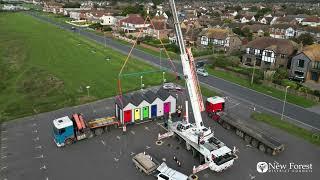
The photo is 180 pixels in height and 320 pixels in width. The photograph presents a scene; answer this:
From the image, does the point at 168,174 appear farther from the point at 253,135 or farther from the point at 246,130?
the point at 246,130

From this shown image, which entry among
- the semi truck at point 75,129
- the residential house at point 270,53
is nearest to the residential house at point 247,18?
the residential house at point 270,53

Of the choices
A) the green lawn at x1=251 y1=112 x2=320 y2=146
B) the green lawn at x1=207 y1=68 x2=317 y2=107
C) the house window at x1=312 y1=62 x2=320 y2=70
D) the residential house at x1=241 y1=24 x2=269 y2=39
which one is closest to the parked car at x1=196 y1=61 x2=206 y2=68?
the green lawn at x1=207 y1=68 x2=317 y2=107

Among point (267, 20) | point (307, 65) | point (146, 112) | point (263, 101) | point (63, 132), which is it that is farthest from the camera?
point (267, 20)

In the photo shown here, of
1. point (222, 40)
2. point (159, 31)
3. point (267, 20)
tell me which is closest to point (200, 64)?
point (222, 40)

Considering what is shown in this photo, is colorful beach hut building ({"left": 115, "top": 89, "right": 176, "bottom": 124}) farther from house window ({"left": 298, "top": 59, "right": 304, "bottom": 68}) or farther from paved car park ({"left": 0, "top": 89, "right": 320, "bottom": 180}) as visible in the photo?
house window ({"left": 298, "top": 59, "right": 304, "bottom": 68})

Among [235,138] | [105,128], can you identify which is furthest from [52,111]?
[235,138]
